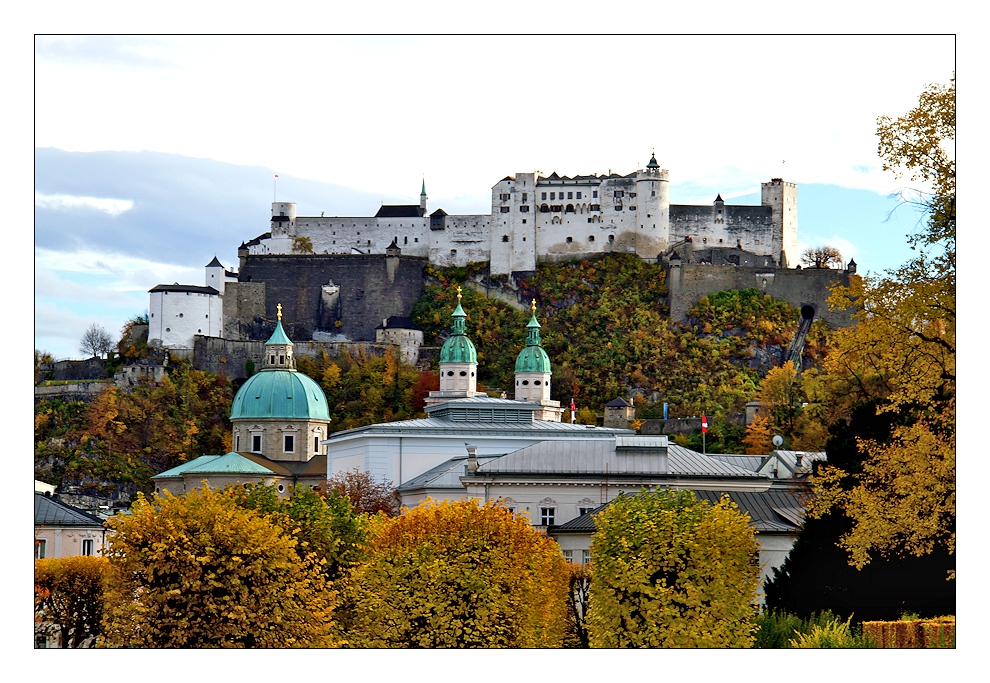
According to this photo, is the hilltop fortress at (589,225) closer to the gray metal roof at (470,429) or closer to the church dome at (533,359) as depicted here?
the church dome at (533,359)

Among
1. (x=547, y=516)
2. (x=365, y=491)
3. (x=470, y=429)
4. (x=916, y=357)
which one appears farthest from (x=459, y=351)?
(x=916, y=357)

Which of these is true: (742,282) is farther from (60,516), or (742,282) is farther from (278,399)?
(60,516)

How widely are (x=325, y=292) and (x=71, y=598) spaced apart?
220ft

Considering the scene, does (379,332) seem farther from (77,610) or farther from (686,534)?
(686,534)

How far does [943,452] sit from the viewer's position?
23516mm

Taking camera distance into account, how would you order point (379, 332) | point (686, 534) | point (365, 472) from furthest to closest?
point (379, 332) < point (365, 472) < point (686, 534)

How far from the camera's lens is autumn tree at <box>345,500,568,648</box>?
30.5 m

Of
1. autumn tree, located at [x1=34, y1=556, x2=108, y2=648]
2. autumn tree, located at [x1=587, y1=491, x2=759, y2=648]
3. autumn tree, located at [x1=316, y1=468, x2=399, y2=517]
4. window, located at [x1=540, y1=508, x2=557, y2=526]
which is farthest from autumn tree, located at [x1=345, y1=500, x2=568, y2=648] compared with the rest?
autumn tree, located at [x1=316, y1=468, x2=399, y2=517]

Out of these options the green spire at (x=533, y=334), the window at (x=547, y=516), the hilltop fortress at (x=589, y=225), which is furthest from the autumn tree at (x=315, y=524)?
the hilltop fortress at (x=589, y=225)

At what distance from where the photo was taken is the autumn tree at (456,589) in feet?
99.9

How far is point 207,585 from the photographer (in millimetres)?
28547

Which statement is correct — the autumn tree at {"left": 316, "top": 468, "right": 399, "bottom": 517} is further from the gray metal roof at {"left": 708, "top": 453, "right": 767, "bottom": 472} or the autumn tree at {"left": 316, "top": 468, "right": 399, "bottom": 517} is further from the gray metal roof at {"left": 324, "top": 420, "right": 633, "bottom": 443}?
the gray metal roof at {"left": 708, "top": 453, "right": 767, "bottom": 472}

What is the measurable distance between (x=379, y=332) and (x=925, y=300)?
7790 cm

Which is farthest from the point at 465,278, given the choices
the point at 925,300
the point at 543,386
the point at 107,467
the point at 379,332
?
Result: the point at 925,300
